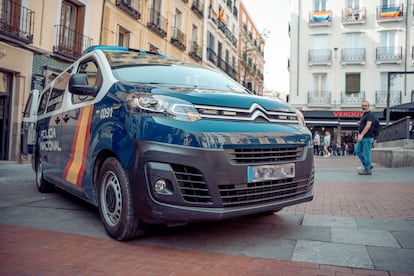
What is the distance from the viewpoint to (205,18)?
2714cm

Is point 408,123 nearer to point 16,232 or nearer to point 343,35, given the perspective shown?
point 16,232

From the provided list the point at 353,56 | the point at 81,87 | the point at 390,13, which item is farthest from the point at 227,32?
the point at 81,87

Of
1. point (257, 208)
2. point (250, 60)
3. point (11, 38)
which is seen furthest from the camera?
point (250, 60)

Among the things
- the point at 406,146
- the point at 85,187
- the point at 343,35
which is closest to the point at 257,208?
the point at 85,187

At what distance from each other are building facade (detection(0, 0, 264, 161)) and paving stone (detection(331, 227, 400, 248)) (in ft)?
36.8

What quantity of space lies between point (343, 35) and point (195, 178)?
3133 centimetres

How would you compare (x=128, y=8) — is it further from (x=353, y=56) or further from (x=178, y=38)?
(x=353, y=56)

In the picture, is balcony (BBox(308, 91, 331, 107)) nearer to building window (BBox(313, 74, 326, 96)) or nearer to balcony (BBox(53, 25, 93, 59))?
building window (BBox(313, 74, 326, 96))

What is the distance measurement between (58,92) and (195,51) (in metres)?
21.0

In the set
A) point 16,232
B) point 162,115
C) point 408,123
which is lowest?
point 16,232

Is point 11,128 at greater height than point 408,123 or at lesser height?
lesser

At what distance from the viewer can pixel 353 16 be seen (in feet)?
98.1

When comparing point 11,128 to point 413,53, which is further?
point 413,53

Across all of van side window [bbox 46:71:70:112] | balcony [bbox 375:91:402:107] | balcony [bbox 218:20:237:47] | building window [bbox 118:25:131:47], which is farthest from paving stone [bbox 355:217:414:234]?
balcony [bbox 375:91:402:107]
